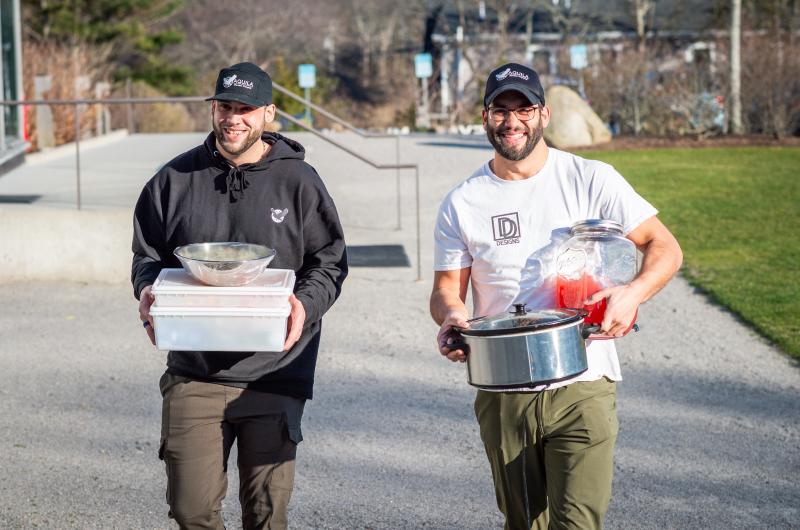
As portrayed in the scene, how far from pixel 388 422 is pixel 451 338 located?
127 inches

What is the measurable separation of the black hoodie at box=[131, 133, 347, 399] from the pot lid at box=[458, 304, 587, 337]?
650mm

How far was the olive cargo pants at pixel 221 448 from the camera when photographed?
394 cm

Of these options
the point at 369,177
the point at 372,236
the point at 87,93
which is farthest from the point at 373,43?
the point at 372,236

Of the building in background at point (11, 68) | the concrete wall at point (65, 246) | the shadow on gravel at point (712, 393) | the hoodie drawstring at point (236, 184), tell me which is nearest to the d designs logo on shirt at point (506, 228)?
the hoodie drawstring at point (236, 184)

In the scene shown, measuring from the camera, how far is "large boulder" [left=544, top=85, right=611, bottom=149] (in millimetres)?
24953

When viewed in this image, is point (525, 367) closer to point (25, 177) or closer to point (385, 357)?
point (385, 357)

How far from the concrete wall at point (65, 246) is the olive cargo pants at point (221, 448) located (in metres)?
7.31

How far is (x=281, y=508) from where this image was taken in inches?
159

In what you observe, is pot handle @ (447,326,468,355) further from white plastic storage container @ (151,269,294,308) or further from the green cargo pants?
white plastic storage container @ (151,269,294,308)

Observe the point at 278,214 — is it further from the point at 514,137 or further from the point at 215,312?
the point at 514,137

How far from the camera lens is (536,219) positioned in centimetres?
380

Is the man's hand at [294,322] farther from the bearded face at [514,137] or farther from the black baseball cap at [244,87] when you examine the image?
the bearded face at [514,137]

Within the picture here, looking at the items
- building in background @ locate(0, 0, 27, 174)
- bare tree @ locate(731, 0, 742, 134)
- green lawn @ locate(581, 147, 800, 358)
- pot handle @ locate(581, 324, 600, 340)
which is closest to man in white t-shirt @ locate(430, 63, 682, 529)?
pot handle @ locate(581, 324, 600, 340)

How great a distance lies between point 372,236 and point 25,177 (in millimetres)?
5694
